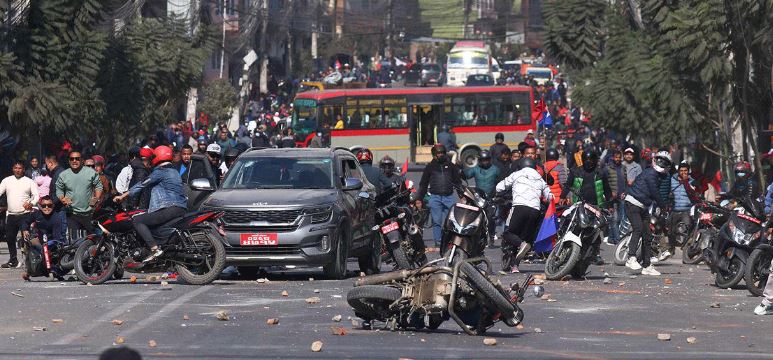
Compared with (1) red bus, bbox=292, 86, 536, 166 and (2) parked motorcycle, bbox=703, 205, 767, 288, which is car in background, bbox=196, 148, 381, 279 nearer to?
(2) parked motorcycle, bbox=703, 205, 767, 288

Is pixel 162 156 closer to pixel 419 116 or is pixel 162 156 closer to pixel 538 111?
pixel 538 111

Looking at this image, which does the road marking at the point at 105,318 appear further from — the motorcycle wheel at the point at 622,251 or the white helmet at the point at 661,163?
the motorcycle wheel at the point at 622,251

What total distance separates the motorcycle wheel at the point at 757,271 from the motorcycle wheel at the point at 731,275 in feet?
1.77

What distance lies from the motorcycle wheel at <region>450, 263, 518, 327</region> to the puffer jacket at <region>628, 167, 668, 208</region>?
8.14 m

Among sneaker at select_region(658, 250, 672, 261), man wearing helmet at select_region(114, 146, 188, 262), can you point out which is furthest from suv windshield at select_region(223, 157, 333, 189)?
sneaker at select_region(658, 250, 672, 261)

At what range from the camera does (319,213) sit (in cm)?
1866

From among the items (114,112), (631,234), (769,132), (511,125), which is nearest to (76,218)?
(631,234)

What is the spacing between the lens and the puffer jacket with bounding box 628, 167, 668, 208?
20625 millimetres

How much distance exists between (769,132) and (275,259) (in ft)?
63.2

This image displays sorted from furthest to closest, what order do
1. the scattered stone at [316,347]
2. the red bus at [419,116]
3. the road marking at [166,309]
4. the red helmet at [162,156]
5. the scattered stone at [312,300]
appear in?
the red bus at [419,116]
the red helmet at [162,156]
the scattered stone at [312,300]
the road marking at [166,309]
the scattered stone at [316,347]

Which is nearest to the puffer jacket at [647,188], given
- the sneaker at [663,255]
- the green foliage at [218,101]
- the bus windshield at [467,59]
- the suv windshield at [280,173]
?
the sneaker at [663,255]

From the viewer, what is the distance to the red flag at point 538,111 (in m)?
53.9

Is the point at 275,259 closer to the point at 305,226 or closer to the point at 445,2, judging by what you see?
the point at 305,226

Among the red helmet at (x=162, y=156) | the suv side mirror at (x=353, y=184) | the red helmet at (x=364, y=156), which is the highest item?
the red helmet at (x=162, y=156)
